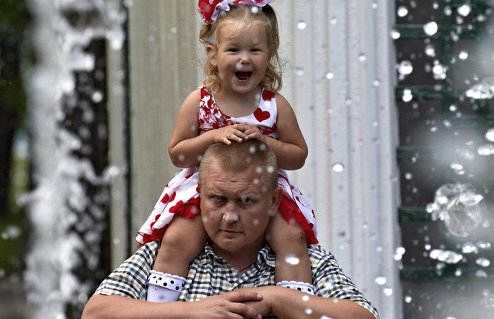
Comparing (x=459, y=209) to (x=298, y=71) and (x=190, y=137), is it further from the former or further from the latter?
(x=190, y=137)

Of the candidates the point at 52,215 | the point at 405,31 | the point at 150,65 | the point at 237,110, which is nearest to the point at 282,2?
the point at 405,31

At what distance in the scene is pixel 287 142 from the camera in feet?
9.04

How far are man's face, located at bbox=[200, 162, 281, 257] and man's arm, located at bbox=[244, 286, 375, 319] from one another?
169mm

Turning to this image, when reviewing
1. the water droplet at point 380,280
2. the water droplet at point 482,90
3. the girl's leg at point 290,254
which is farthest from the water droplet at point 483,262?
the girl's leg at point 290,254

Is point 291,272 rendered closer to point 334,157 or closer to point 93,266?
point 334,157

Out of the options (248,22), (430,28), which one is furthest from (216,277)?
(430,28)

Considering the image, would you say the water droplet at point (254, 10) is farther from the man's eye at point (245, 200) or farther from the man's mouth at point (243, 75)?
the man's eye at point (245, 200)

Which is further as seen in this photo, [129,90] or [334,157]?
[129,90]

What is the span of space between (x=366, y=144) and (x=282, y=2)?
2.40 feet

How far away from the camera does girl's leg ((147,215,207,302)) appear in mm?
2602

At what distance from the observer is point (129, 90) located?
466 centimetres

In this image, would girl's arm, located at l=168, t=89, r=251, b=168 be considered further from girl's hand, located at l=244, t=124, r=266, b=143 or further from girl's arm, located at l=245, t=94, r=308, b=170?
girl's arm, located at l=245, t=94, r=308, b=170

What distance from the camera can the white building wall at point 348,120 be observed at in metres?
3.82

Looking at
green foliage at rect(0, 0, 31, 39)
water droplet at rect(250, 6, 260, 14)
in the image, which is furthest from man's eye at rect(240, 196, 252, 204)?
green foliage at rect(0, 0, 31, 39)
